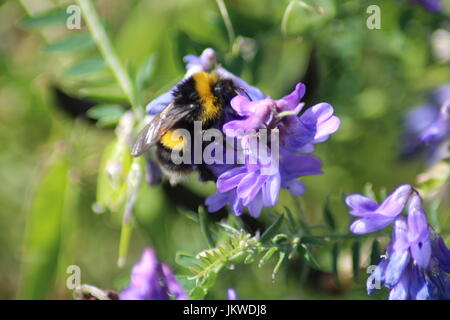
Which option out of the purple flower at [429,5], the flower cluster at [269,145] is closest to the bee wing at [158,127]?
the flower cluster at [269,145]

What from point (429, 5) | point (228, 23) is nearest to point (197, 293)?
point (228, 23)

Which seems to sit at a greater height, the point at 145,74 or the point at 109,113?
the point at 145,74

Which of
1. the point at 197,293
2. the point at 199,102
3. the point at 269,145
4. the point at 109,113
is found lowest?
the point at 197,293

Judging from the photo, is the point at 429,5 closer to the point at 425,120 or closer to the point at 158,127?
the point at 425,120

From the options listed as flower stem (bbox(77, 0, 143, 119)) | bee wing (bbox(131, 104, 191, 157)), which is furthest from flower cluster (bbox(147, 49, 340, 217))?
flower stem (bbox(77, 0, 143, 119))
